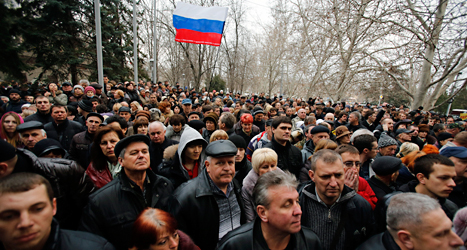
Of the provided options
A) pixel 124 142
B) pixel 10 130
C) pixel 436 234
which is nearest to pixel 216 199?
pixel 124 142

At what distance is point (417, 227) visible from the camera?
63.0 inches

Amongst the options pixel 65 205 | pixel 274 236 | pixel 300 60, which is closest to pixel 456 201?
pixel 274 236

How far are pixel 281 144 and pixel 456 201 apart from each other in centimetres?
233

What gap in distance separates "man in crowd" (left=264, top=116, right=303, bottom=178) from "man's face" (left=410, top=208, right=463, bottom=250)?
7.13ft

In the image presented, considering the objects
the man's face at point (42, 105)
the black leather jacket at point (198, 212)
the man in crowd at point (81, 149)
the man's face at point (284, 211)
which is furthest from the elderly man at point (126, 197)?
the man's face at point (42, 105)

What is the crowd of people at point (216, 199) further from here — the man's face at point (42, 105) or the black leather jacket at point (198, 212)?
the man's face at point (42, 105)

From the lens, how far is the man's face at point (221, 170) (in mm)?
2200

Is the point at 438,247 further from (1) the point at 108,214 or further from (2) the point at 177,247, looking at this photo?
(1) the point at 108,214

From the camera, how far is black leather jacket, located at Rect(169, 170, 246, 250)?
2.10 m

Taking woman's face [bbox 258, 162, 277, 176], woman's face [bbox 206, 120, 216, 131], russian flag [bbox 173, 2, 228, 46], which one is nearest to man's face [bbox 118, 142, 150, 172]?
woman's face [bbox 258, 162, 277, 176]

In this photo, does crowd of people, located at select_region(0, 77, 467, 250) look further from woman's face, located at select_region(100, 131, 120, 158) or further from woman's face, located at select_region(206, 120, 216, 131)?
woman's face, located at select_region(206, 120, 216, 131)

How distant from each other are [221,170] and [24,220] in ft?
4.73

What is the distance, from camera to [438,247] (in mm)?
1546

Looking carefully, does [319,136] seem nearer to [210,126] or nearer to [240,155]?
[240,155]
